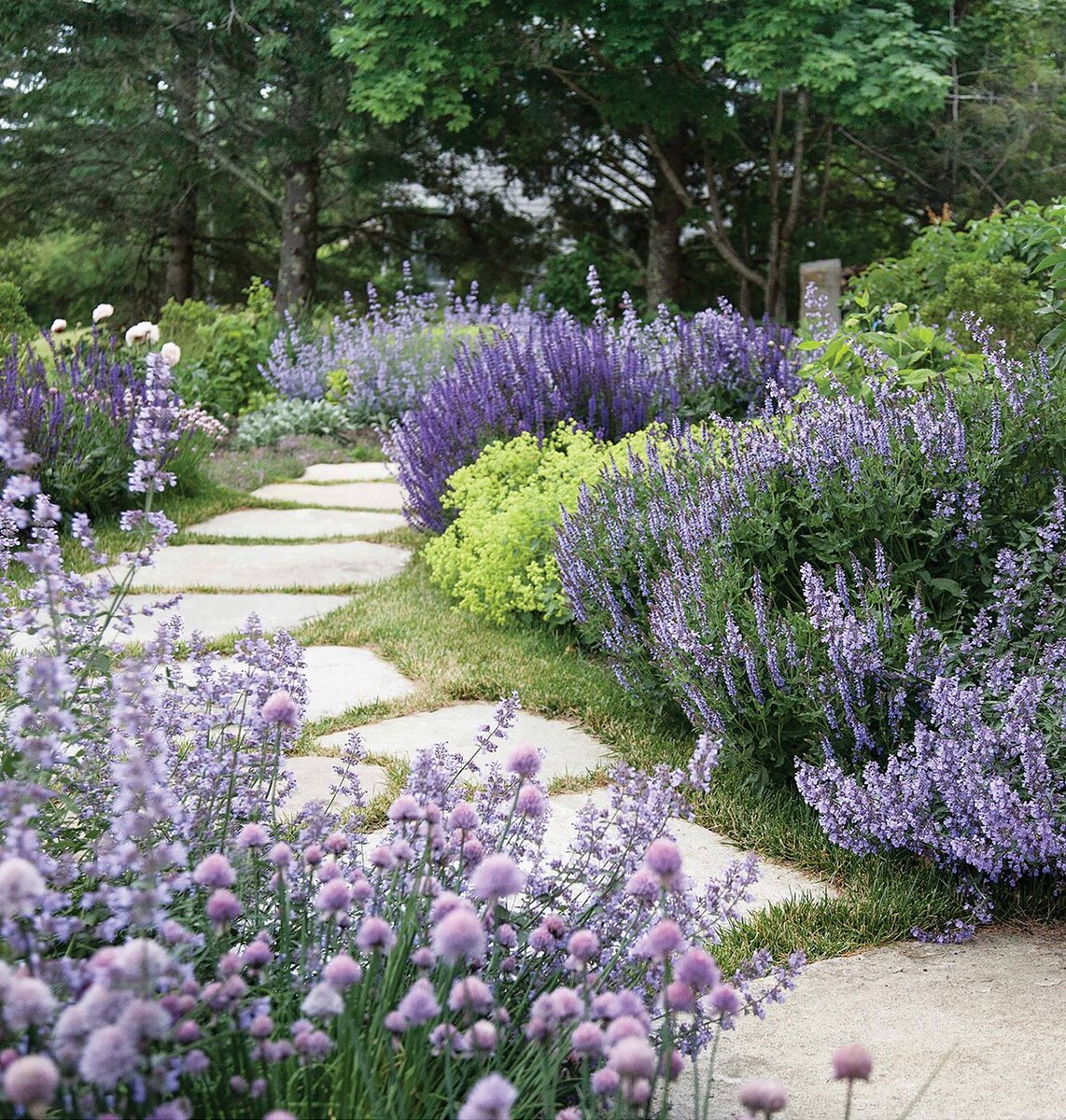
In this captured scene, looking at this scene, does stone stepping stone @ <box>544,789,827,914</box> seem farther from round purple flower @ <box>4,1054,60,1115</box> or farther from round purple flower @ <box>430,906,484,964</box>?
round purple flower @ <box>4,1054,60,1115</box>

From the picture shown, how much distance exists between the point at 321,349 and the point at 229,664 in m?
8.62

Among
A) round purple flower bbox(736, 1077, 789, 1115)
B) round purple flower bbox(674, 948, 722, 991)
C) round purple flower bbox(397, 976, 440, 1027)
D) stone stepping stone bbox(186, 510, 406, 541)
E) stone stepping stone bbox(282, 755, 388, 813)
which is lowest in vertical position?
stone stepping stone bbox(282, 755, 388, 813)

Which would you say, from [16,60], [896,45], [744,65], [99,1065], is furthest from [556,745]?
[16,60]

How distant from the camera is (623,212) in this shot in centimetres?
1762

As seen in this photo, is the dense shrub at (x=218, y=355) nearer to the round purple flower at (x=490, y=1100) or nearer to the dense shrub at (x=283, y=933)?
the dense shrub at (x=283, y=933)

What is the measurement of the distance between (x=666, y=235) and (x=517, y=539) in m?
12.7

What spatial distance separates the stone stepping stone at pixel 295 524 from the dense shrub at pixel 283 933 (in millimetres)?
3896

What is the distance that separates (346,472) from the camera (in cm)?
809

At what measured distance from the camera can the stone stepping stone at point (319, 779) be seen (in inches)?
103

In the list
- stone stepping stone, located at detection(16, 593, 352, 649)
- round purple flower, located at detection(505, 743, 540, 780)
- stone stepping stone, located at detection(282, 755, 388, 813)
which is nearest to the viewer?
round purple flower, located at detection(505, 743, 540, 780)

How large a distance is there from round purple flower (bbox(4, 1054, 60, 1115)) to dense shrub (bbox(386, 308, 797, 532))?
4.39m

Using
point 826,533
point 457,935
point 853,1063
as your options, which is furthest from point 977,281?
point 457,935

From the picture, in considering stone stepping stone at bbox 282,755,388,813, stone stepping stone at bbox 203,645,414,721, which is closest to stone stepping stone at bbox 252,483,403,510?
stone stepping stone at bbox 203,645,414,721

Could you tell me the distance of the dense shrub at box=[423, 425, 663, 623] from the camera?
13.8 feet
